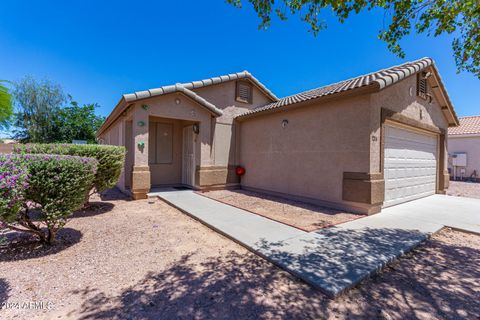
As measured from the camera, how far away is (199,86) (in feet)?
34.6

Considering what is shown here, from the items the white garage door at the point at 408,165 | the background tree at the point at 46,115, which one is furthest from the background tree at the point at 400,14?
the background tree at the point at 46,115

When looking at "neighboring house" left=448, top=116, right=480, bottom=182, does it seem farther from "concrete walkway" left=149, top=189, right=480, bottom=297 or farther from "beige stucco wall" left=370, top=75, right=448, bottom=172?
"concrete walkway" left=149, top=189, right=480, bottom=297

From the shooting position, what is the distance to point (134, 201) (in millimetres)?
8273

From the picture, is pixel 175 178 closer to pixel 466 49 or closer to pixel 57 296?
pixel 57 296

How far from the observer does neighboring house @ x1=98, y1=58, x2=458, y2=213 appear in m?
6.70

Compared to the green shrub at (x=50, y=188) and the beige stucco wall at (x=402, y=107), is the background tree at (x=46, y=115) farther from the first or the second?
the beige stucco wall at (x=402, y=107)

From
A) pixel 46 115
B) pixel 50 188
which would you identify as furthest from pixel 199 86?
pixel 46 115

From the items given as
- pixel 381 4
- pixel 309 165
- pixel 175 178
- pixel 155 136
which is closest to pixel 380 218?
pixel 309 165

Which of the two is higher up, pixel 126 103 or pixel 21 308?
pixel 126 103

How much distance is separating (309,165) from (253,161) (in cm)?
329

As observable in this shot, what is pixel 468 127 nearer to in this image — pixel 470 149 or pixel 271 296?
pixel 470 149

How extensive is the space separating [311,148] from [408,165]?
13.6 feet

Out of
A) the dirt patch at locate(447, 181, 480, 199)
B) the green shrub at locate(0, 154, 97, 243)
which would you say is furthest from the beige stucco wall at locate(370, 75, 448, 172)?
the green shrub at locate(0, 154, 97, 243)

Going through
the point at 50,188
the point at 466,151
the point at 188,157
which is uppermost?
the point at 466,151
